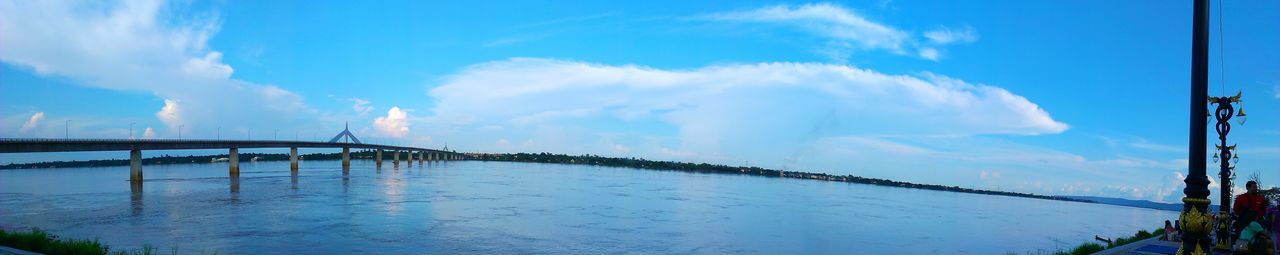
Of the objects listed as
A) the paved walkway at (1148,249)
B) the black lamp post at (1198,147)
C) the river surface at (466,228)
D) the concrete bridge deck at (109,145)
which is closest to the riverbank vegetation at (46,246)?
the river surface at (466,228)

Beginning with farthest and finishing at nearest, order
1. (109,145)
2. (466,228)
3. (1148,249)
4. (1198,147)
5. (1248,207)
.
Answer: (109,145), (466,228), (1148,249), (1248,207), (1198,147)

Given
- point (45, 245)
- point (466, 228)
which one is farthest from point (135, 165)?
point (45, 245)

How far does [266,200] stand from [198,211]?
875 cm

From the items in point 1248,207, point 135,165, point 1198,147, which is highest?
point 1198,147

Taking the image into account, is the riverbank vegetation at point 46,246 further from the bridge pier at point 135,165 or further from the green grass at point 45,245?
the bridge pier at point 135,165

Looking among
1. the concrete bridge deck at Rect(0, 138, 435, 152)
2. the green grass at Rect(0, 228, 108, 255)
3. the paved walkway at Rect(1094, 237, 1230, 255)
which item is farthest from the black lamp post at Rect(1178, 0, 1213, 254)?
the concrete bridge deck at Rect(0, 138, 435, 152)

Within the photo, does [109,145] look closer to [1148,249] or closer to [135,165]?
[135,165]

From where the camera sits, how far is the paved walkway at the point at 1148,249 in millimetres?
14672

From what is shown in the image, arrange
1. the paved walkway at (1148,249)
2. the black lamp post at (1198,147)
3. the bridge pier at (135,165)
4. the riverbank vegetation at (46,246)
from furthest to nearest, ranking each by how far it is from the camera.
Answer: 1. the bridge pier at (135,165)
2. the paved walkway at (1148,249)
3. the riverbank vegetation at (46,246)
4. the black lamp post at (1198,147)

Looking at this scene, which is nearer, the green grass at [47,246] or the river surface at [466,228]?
the green grass at [47,246]

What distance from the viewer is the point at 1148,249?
15.5 metres

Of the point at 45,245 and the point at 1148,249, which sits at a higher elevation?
the point at 45,245

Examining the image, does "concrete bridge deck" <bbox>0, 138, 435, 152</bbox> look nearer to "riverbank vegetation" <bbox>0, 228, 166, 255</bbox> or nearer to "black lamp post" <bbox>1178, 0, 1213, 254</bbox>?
"riverbank vegetation" <bbox>0, 228, 166, 255</bbox>

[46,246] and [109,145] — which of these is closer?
[46,246]
